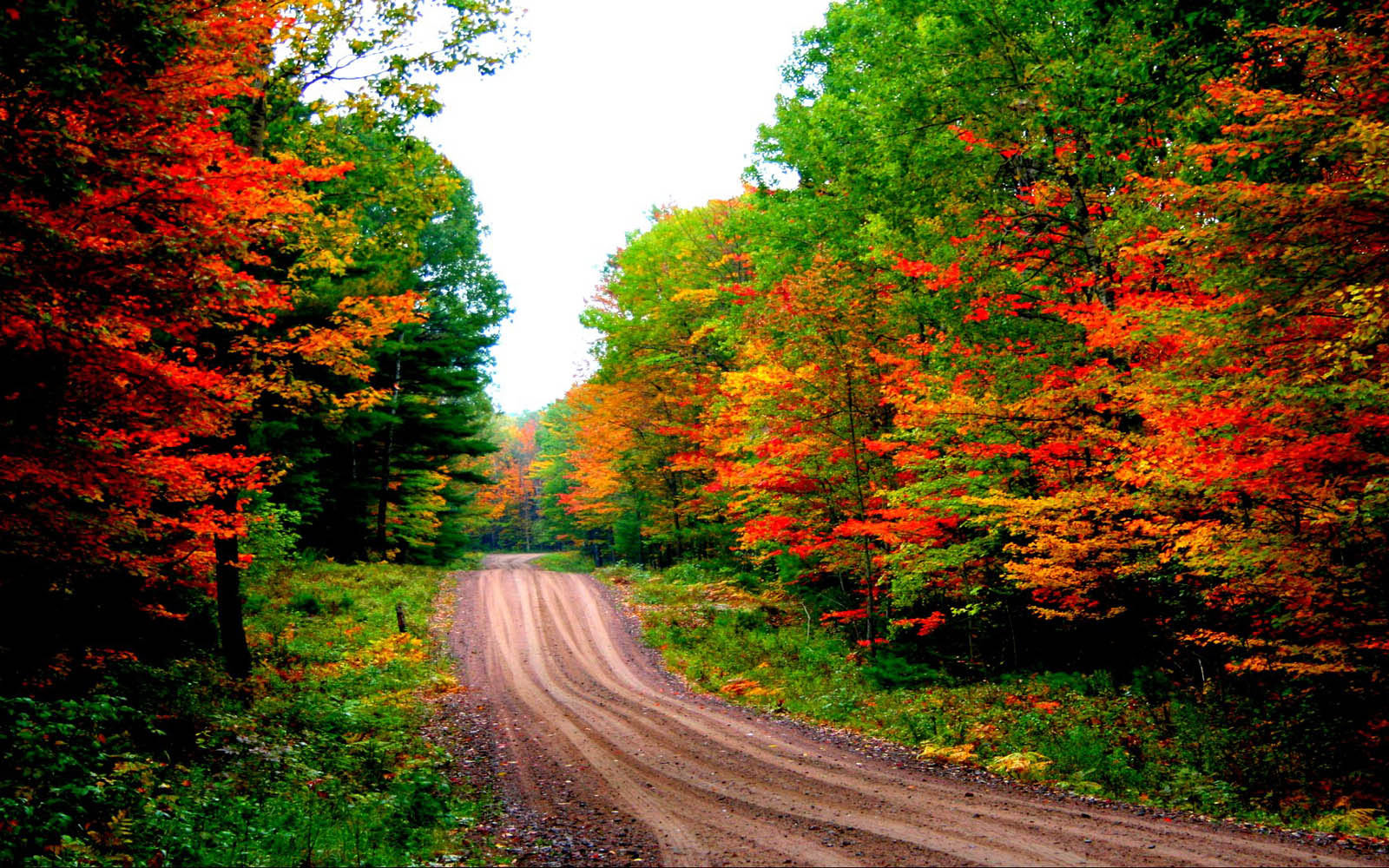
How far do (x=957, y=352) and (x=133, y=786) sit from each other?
13.5 metres

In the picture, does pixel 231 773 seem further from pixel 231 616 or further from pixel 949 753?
→ pixel 949 753

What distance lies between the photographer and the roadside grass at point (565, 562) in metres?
41.6

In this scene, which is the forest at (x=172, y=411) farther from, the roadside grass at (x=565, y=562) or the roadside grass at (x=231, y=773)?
the roadside grass at (x=565, y=562)

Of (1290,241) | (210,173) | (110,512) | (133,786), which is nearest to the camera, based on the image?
(133,786)

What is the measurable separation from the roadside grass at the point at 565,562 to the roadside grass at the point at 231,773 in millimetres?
27534

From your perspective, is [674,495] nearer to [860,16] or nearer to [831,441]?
[831,441]

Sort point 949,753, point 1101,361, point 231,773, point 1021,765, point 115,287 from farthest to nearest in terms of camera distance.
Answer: point 1101,361 < point 949,753 < point 1021,765 < point 231,773 < point 115,287

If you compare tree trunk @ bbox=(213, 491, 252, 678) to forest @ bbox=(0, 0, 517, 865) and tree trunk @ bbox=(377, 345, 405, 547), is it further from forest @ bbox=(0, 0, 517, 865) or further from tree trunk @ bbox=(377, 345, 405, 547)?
tree trunk @ bbox=(377, 345, 405, 547)

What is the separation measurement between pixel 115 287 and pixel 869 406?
13.7 meters

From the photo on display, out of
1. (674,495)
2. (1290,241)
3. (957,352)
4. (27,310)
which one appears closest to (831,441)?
(957,352)

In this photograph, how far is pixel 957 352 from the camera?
→ 43.3ft

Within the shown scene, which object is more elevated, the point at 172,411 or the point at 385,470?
the point at 385,470

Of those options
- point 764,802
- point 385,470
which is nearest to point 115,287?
point 764,802

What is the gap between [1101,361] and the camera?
10625mm
